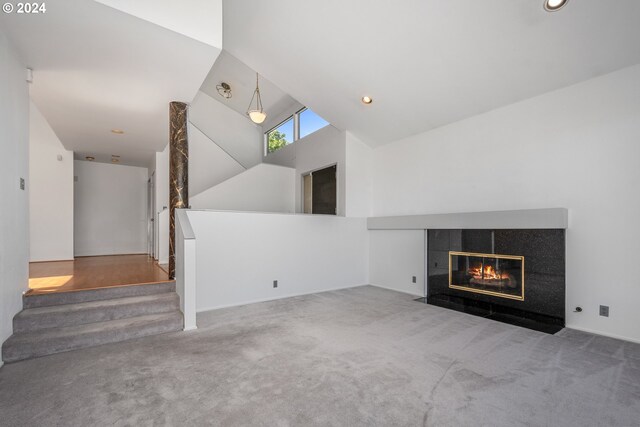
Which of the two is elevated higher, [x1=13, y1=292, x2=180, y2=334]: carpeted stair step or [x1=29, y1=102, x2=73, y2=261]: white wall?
[x1=29, y1=102, x2=73, y2=261]: white wall

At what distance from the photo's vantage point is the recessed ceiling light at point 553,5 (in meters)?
2.90

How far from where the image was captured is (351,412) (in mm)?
2049

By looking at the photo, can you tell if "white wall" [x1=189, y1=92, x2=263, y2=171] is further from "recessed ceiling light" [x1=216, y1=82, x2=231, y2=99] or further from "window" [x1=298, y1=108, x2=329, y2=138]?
"window" [x1=298, y1=108, x2=329, y2=138]

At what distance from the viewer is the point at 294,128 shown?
8352 mm

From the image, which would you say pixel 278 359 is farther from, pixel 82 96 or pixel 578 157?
pixel 82 96

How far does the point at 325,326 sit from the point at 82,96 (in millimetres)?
4748

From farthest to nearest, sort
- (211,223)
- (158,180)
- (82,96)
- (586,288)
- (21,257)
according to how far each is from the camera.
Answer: (158,180) → (211,223) → (82,96) → (586,288) → (21,257)

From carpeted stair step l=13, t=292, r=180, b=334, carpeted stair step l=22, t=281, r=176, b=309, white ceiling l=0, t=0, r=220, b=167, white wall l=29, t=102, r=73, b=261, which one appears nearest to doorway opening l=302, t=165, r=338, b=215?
white ceiling l=0, t=0, r=220, b=167

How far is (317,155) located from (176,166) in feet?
11.6

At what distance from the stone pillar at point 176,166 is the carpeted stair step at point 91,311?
87 centimetres

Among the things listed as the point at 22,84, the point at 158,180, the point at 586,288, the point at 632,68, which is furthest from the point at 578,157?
the point at 158,180

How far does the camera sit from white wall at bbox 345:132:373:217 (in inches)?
251

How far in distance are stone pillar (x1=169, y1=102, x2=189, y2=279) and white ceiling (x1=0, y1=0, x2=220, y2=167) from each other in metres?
0.27

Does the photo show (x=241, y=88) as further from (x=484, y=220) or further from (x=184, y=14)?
(x=484, y=220)
